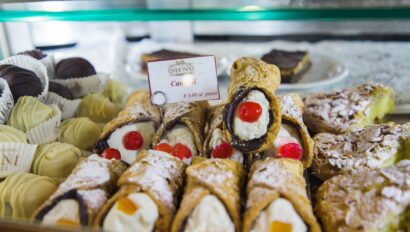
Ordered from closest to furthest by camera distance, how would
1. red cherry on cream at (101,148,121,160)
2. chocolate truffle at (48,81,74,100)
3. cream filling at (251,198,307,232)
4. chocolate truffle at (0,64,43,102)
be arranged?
1. cream filling at (251,198,307,232)
2. red cherry on cream at (101,148,121,160)
3. chocolate truffle at (0,64,43,102)
4. chocolate truffle at (48,81,74,100)

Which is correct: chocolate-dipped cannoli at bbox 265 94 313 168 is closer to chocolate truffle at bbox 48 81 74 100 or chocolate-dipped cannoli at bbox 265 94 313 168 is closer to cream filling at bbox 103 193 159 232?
cream filling at bbox 103 193 159 232

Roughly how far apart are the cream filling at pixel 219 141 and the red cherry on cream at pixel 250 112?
14cm

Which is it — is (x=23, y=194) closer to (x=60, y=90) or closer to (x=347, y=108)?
(x=60, y=90)

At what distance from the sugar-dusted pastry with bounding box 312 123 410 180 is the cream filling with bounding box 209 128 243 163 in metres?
0.29

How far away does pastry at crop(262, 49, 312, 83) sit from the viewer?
7.94 feet

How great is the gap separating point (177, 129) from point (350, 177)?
24.0 inches

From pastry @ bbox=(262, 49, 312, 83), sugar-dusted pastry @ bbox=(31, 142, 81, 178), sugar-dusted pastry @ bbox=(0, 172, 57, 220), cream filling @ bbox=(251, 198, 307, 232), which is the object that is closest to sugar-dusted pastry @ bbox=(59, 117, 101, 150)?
sugar-dusted pastry @ bbox=(31, 142, 81, 178)

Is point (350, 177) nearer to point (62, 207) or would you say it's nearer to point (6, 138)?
point (62, 207)

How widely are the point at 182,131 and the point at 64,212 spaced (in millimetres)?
533

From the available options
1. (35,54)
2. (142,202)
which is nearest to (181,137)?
(142,202)

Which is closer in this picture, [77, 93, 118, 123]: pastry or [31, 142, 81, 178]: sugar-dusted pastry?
[31, 142, 81, 178]: sugar-dusted pastry

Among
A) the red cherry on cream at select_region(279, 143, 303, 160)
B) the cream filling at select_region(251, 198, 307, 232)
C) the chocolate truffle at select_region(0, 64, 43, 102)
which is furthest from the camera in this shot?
the chocolate truffle at select_region(0, 64, 43, 102)

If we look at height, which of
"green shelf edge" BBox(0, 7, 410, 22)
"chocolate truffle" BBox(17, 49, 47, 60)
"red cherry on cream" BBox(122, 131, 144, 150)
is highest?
Result: "green shelf edge" BBox(0, 7, 410, 22)

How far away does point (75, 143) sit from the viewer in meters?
1.70
